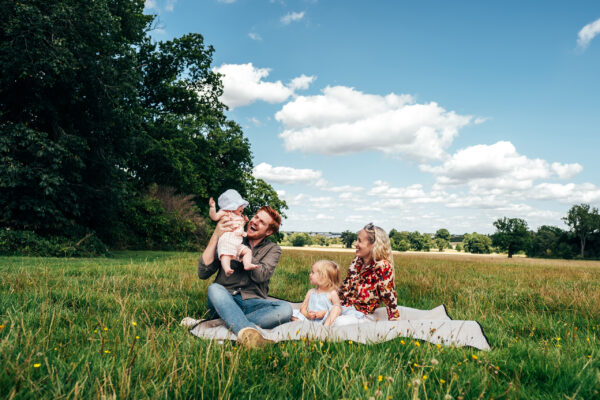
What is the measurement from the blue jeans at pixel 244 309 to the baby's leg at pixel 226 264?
21 centimetres

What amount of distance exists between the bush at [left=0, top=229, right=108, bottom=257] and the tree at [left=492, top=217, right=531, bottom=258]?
8003 centimetres

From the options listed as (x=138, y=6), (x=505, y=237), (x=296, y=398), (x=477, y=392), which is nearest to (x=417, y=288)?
(x=477, y=392)

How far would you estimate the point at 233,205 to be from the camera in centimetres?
485

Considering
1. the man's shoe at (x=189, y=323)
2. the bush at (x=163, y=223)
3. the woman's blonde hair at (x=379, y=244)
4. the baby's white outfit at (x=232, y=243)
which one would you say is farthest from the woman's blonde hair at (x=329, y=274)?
the bush at (x=163, y=223)

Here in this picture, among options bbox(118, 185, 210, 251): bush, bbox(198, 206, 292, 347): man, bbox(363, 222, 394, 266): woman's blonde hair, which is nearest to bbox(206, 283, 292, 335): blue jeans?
bbox(198, 206, 292, 347): man

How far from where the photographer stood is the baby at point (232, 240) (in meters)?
4.49

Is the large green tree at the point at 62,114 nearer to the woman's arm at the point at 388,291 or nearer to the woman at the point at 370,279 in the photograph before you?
the woman at the point at 370,279

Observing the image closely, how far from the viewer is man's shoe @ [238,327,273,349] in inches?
128

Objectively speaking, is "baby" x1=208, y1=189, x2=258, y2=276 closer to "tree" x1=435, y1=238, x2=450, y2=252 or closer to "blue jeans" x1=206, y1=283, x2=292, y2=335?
"blue jeans" x1=206, y1=283, x2=292, y2=335

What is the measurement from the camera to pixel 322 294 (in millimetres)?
5051

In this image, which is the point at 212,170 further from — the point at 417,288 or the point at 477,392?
the point at 477,392

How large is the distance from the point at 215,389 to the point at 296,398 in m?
0.52

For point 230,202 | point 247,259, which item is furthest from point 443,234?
point 247,259

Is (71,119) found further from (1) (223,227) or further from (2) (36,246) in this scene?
(1) (223,227)
